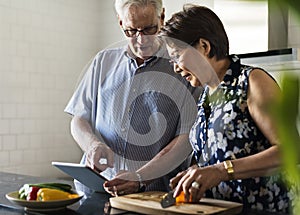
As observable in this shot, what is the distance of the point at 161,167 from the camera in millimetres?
1805

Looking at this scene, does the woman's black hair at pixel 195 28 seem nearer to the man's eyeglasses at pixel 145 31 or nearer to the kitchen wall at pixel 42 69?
the man's eyeglasses at pixel 145 31

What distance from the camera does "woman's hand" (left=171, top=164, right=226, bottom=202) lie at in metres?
1.34

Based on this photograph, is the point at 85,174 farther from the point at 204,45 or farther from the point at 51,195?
the point at 204,45

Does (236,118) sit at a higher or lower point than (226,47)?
lower

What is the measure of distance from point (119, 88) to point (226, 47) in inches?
24.1

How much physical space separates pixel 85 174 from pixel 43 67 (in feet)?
7.07

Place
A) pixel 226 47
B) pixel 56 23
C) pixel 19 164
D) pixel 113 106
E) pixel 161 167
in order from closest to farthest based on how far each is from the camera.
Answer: pixel 226 47
pixel 161 167
pixel 113 106
pixel 19 164
pixel 56 23

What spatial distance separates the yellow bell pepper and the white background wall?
206cm

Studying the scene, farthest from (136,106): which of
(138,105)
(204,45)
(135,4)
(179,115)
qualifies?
(204,45)

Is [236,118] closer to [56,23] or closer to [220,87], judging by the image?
[220,87]

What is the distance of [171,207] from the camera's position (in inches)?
53.3

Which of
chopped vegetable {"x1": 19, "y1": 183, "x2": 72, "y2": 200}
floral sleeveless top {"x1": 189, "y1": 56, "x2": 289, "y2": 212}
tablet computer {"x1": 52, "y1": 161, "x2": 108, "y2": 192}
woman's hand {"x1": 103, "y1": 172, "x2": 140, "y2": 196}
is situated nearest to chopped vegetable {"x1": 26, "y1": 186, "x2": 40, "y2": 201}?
chopped vegetable {"x1": 19, "y1": 183, "x2": 72, "y2": 200}

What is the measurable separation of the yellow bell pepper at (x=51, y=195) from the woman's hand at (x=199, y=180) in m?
0.34

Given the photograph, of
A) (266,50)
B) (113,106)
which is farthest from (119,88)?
(266,50)
